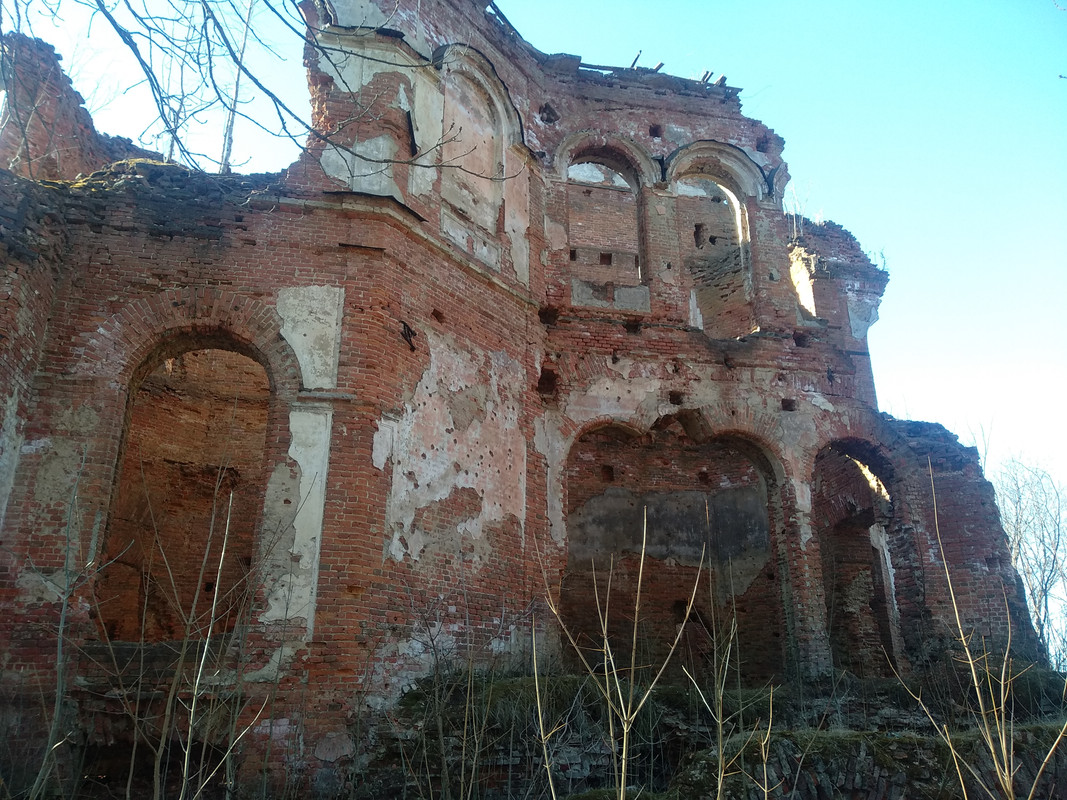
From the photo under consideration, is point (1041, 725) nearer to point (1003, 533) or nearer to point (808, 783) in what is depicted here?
point (808, 783)

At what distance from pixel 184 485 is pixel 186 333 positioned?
440cm

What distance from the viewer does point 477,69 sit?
455 inches

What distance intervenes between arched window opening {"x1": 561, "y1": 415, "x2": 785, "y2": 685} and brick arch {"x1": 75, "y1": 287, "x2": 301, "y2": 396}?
560cm

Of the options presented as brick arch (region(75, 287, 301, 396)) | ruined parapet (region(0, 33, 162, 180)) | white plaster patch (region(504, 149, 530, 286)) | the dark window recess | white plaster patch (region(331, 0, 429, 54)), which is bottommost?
brick arch (region(75, 287, 301, 396))

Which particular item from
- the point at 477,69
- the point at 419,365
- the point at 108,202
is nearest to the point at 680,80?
the point at 477,69

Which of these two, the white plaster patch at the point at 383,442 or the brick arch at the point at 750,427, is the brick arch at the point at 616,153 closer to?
the brick arch at the point at 750,427

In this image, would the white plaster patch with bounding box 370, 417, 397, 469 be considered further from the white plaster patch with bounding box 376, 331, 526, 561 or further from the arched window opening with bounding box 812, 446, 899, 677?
the arched window opening with bounding box 812, 446, 899, 677

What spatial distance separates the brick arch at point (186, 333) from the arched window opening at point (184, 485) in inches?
95.9

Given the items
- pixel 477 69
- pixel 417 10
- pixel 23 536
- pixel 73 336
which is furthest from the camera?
pixel 477 69

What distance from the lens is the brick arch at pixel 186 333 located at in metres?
7.94

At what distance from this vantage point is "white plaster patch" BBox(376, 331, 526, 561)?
8211 mm

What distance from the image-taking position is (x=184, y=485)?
39.2ft

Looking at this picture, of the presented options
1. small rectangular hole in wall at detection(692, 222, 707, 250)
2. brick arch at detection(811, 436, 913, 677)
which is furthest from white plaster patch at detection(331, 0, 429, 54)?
small rectangular hole in wall at detection(692, 222, 707, 250)

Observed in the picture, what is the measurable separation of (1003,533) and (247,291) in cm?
1014
